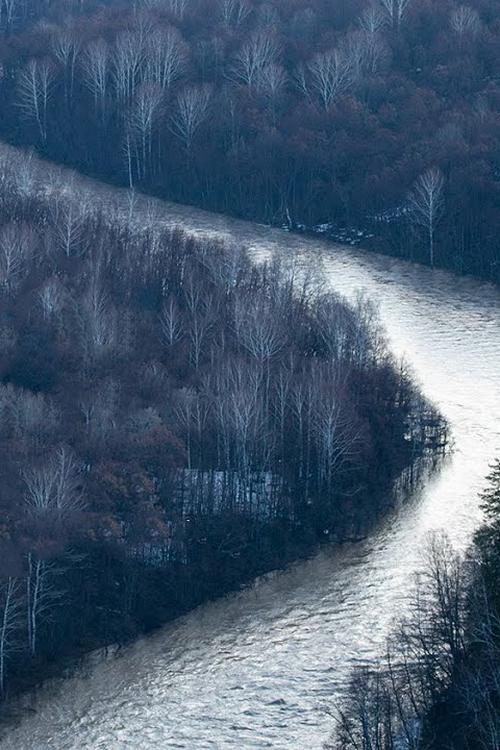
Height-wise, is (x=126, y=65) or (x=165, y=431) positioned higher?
(x=126, y=65)

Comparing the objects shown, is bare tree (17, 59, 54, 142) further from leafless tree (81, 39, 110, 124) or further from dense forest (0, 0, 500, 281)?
leafless tree (81, 39, 110, 124)

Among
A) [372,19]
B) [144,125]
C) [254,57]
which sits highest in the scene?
[372,19]

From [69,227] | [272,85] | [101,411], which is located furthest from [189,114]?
[101,411]

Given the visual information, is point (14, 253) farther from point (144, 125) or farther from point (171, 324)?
point (144, 125)

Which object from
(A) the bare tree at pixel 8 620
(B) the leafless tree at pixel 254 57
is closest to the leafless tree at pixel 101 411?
(A) the bare tree at pixel 8 620

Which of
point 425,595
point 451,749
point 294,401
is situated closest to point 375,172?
point 294,401

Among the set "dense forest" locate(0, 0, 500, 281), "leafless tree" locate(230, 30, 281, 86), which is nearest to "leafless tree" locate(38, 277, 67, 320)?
"dense forest" locate(0, 0, 500, 281)

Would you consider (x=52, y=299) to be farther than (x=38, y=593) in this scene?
Yes
